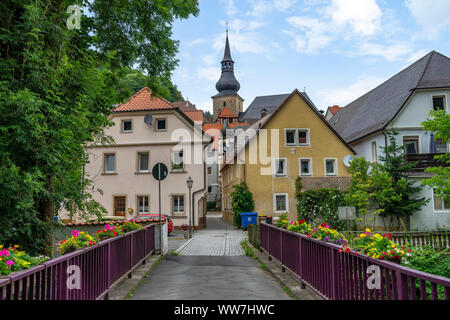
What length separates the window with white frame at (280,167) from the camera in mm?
28453

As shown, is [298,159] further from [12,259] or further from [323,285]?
[12,259]

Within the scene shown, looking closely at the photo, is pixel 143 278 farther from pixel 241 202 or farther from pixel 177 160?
pixel 241 202

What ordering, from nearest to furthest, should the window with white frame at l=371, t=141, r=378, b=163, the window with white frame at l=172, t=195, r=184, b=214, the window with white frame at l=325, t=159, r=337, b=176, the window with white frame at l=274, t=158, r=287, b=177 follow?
1. the window with white frame at l=172, t=195, r=184, b=214
2. the window with white frame at l=274, t=158, r=287, b=177
3. the window with white frame at l=371, t=141, r=378, b=163
4. the window with white frame at l=325, t=159, r=337, b=176

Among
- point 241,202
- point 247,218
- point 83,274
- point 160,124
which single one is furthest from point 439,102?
point 83,274

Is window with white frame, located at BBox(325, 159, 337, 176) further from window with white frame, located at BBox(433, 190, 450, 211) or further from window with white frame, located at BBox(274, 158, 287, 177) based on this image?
window with white frame, located at BBox(433, 190, 450, 211)

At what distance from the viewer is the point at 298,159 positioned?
2883cm

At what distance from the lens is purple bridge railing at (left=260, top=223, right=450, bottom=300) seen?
335 cm

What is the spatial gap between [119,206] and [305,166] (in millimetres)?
13952

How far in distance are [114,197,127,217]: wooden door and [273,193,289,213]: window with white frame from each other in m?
10.8

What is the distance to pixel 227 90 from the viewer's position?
99312 mm

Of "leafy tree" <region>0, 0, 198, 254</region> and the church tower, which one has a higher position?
the church tower

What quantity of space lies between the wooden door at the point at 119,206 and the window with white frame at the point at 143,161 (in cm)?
248

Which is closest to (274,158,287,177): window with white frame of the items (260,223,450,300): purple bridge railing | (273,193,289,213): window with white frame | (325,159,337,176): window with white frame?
(273,193,289,213): window with white frame

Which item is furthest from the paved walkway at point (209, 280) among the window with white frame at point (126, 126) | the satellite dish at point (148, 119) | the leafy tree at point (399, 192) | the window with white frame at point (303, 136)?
the window with white frame at point (303, 136)
